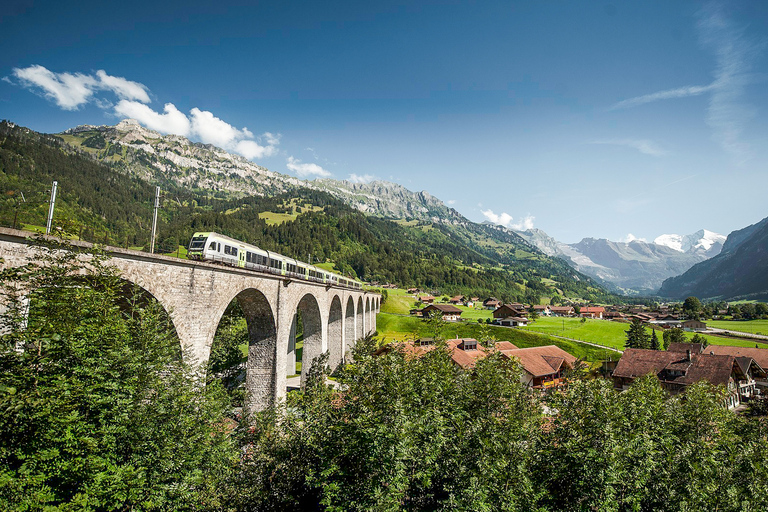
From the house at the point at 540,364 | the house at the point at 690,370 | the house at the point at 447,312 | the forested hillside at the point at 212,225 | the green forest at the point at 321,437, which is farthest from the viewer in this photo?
the forested hillside at the point at 212,225

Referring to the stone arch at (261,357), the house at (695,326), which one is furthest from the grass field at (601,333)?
the stone arch at (261,357)

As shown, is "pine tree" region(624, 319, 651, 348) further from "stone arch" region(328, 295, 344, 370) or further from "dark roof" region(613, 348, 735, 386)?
"stone arch" region(328, 295, 344, 370)

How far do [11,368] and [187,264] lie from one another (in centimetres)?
808

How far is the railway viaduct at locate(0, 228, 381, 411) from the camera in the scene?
1430cm

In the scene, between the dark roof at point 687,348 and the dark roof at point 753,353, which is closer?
the dark roof at point 687,348

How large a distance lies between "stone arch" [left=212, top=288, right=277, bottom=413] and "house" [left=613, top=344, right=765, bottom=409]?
124 ft

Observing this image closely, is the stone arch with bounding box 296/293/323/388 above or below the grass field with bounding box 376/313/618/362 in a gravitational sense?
above

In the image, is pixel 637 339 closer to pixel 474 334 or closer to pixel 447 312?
pixel 474 334

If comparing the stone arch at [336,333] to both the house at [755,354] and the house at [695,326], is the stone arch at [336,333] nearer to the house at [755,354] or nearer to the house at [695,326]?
the house at [755,354]

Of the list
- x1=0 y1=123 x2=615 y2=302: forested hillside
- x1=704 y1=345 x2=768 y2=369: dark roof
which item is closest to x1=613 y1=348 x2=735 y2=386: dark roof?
x1=704 y1=345 x2=768 y2=369: dark roof

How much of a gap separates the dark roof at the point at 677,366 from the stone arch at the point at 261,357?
36.1 metres

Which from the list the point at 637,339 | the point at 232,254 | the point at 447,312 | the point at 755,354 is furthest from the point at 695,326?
the point at 232,254

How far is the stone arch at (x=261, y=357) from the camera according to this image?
25578 mm

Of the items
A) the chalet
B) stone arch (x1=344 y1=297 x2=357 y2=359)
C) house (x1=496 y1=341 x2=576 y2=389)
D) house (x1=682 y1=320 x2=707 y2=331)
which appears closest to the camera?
house (x1=496 y1=341 x2=576 y2=389)
